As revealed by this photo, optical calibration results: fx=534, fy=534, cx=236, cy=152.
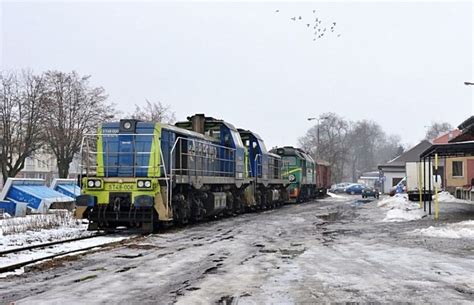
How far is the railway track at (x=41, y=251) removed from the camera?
31.7ft

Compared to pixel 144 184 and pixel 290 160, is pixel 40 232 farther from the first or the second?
pixel 290 160

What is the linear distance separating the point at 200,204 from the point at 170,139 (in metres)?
3.16

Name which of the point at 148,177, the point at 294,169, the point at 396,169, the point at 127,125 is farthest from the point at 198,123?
the point at 396,169

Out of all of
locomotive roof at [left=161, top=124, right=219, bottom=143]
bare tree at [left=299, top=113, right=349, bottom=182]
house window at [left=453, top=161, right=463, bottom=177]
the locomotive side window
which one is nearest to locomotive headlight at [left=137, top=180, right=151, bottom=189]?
locomotive roof at [left=161, top=124, right=219, bottom=143]

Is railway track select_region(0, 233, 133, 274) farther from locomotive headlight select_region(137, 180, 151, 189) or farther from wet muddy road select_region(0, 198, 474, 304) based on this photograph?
locomotive headlight select_region(137, 180, 151, 189)

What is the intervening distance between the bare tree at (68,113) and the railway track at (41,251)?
2859cm

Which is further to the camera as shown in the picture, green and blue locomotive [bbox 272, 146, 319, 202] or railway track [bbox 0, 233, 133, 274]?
green and blue locomotive [bbox 272, 146, 319, 202]

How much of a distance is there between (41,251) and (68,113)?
3178 cm

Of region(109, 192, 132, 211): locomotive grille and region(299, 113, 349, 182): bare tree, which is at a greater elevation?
region(299, 113, 349, 182): bare tree

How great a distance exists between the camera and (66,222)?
725 inches

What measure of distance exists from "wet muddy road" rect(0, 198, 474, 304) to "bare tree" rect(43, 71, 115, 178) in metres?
28.7

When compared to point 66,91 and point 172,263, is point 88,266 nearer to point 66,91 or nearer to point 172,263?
point 172,263

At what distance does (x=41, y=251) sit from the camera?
37.6ft

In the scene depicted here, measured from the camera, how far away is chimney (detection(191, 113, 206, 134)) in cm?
2166
